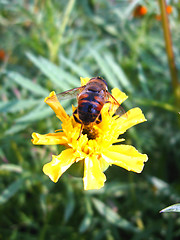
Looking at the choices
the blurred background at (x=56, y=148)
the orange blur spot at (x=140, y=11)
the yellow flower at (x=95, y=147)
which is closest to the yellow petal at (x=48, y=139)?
the yellow flower at (x=95, y=147)

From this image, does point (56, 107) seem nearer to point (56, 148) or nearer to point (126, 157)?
point (126, 157)

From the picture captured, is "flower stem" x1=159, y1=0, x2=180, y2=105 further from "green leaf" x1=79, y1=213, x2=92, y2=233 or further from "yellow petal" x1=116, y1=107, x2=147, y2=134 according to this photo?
"green leaf" x1=79, y1=213, x2=92, y2=233

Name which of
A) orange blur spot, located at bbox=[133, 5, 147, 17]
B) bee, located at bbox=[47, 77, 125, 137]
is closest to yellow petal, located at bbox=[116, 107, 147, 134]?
bee, located at bbox=[47, 77, 125, 137]

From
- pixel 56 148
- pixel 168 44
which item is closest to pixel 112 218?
pixel 56 148

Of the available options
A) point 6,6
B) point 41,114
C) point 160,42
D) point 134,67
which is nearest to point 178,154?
point 134,67

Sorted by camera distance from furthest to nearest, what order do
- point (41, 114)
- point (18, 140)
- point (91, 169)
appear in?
point (18, 140) → point (41, 114) → point (91, 169)

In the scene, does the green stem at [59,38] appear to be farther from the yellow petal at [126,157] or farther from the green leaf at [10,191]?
the yellow petal at [126,157]

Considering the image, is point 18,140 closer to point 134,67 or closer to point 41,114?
point 41,114
